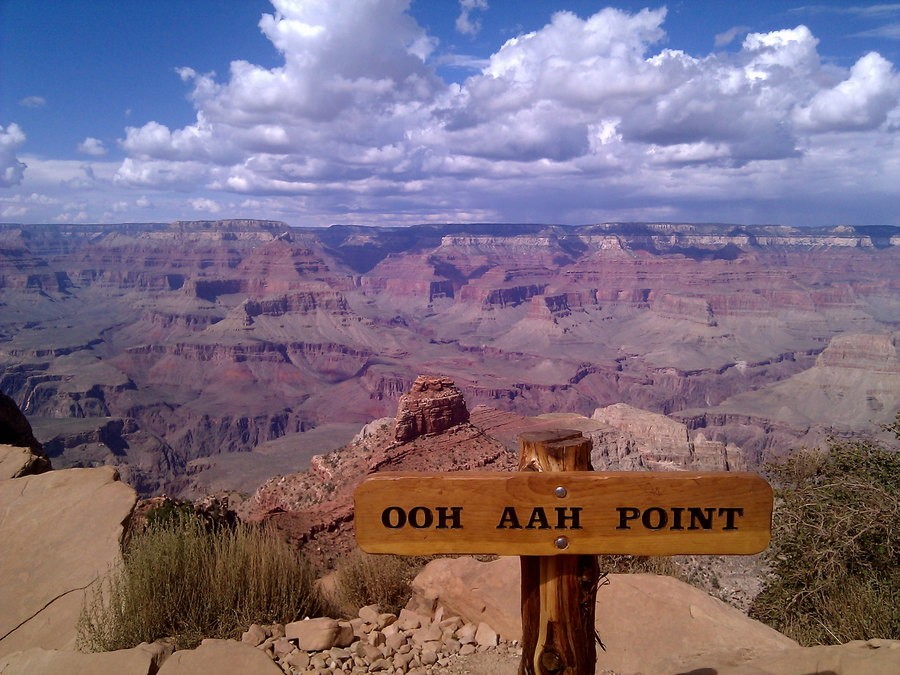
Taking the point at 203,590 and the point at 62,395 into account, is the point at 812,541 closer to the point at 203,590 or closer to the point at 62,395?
the point at 203,590

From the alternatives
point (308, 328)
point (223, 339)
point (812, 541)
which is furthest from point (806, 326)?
point (812, 541)

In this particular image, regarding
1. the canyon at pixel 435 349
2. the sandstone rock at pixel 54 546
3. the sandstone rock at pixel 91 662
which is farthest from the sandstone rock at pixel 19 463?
the canyon at pixel 435 349

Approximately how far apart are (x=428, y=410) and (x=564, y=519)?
20.9 metres

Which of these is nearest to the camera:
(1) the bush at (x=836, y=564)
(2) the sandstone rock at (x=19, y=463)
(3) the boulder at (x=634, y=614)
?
(3) the boulder at (x=634, y=614)

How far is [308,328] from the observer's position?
135875mm

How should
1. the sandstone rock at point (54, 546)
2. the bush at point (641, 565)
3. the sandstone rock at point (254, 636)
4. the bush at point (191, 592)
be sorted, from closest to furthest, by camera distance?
the bush at point (191, 592)
the sandstone rock at point (254, 636)
the sandstone rock at point (54, 546)
the bush at point (641, 565)

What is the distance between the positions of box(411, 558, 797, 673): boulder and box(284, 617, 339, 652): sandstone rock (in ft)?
3.46

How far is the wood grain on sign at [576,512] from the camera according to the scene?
2342mm

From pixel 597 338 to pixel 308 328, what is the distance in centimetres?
6591

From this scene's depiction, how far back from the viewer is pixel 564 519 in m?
2.35

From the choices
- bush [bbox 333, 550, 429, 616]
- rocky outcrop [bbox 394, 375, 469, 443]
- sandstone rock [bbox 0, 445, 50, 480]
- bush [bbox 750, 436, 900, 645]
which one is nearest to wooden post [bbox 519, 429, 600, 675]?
bush [bbox 333, 550, 429, 616]

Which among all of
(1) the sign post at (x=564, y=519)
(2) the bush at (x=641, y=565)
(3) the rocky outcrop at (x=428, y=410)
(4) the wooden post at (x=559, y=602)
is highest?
(1) the sign post at (x=564, y=519)

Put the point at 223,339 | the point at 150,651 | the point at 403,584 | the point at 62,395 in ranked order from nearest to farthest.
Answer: the point at 150,651 < the point at 403,584 < the point at 62,395 < the point at 223,339

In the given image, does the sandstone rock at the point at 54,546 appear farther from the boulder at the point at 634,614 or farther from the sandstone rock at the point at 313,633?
the boulder at the point at 634,614
